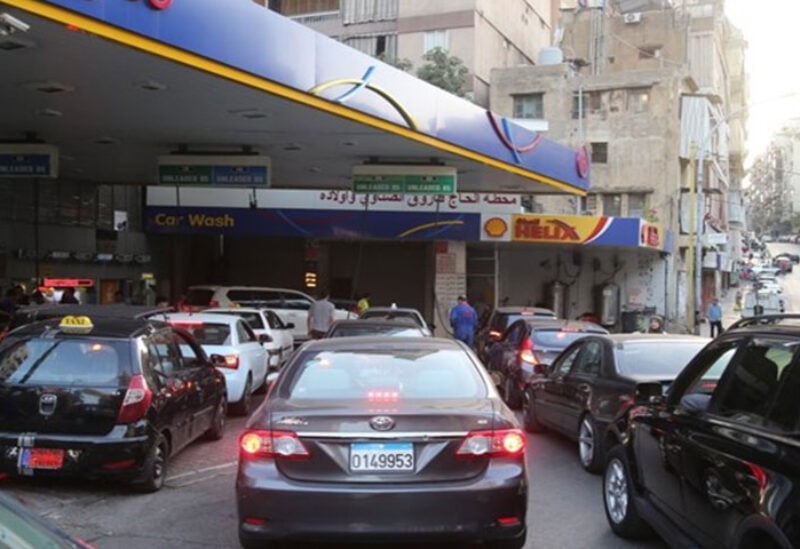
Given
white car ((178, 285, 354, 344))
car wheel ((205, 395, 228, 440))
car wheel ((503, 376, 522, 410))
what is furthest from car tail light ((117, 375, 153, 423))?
white car ((178, 285, 354, 344))

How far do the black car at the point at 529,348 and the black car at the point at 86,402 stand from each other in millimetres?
5774

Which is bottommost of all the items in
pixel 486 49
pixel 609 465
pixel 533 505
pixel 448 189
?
pixel 533 505

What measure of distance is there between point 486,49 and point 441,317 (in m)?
19.6

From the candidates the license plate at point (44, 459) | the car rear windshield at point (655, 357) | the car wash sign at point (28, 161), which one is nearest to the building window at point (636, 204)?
the car wash sign at point (28, 161)

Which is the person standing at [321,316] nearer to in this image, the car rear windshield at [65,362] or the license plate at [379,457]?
the car rear windshield at [65,362]

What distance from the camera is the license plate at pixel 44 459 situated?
6.66m

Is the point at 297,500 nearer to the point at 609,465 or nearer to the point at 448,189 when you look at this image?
the point at 609,465

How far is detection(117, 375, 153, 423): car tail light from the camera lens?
6820 millimetres

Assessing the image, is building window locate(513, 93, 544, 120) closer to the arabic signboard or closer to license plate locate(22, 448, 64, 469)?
the arabic signboard

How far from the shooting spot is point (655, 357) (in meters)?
8.21

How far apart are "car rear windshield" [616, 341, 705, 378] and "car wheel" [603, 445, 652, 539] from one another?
1.70m

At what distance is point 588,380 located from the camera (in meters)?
8.60

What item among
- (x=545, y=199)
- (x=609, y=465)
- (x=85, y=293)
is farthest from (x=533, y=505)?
(x=545, y=199)

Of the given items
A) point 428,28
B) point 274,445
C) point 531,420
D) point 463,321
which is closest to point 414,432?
point 274,445
